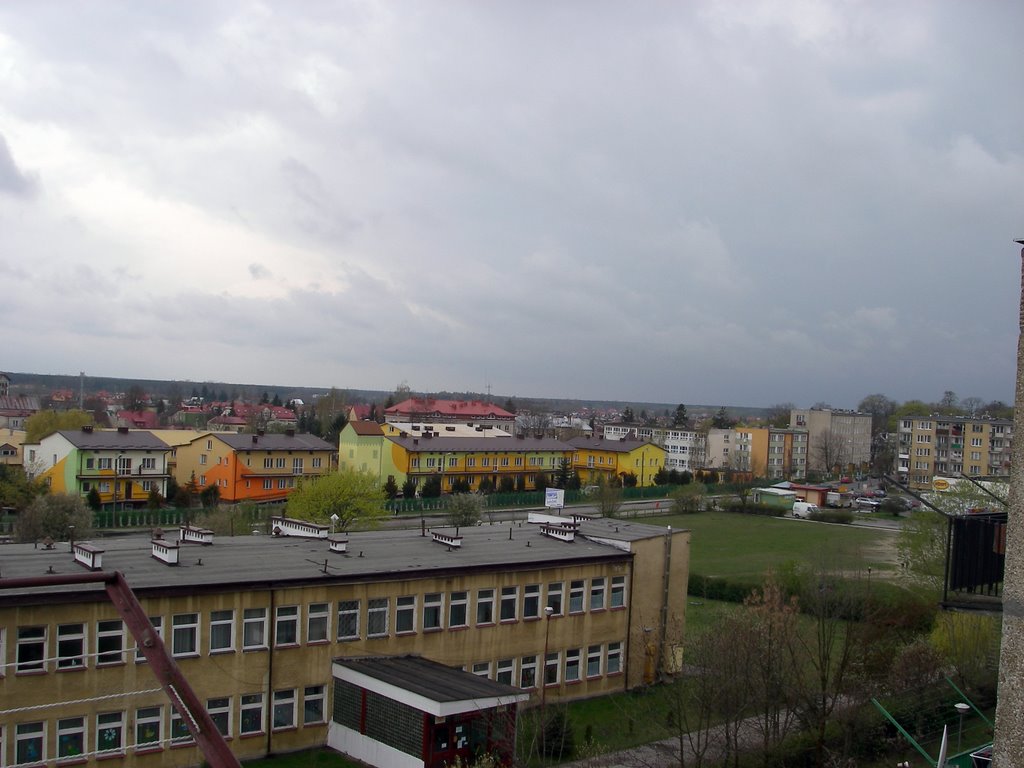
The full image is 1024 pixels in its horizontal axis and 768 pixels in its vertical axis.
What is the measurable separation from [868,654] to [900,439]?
82.7 metres

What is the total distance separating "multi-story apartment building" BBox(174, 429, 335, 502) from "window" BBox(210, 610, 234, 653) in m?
42.0

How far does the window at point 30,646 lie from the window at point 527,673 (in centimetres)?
1075

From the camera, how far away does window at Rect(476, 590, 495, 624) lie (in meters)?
21.4

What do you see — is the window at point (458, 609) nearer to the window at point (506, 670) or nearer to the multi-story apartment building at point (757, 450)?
the window at point (506, 670)

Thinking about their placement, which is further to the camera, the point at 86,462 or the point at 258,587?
the point at 86,462

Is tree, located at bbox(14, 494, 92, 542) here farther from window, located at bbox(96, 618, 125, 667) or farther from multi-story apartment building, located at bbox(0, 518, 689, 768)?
window, located at bbox(96, 618, 125, 667)

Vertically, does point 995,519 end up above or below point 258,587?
above

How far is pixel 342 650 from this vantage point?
1917 cm

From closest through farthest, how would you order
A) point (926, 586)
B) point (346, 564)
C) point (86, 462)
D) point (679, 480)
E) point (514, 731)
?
point (514, 731)
point (346, 564)
point (926, 586)
point (86, 462)
point (679, 480)

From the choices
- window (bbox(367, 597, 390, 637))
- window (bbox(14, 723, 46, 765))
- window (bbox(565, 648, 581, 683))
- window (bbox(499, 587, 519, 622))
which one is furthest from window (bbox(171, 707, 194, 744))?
window (bbox(565, 648, 581, 683))

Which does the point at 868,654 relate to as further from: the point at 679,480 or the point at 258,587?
the point at 679,480

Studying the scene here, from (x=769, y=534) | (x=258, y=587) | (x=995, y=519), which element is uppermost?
(x=995, y=519)

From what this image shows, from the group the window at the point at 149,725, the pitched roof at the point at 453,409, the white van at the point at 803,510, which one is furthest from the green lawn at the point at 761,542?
the pitched roof at the point at 453,409

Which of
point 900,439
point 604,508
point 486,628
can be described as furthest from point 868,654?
point 900,439
